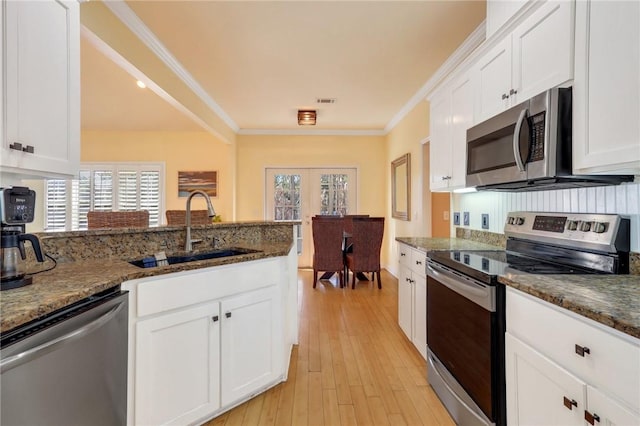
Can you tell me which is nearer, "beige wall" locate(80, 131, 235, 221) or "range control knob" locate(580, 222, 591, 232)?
"range control knob" locate(580, 222, 591, 232)

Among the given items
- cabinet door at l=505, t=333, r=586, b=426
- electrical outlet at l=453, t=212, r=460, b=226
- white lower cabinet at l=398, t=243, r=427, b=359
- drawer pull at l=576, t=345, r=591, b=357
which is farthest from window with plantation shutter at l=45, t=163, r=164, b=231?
drawer pull at l=576, t=345, r=591, b=357

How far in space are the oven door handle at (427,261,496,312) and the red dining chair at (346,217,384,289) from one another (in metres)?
2.29

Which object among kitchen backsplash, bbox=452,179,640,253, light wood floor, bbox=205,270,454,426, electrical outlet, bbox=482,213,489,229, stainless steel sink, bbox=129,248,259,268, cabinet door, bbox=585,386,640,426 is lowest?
light wood floor, bbox=205,270,454,426

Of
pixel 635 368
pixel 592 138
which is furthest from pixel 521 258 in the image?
pixel 635 368

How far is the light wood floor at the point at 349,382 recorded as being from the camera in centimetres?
174

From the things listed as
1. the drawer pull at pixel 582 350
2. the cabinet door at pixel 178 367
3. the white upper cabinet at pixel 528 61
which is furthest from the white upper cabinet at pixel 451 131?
the cabinet door at pixel 178 367

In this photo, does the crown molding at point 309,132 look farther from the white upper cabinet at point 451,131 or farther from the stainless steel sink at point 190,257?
the stainless steel sink at point 190,257

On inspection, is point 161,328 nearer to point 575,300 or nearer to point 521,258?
point 575,300

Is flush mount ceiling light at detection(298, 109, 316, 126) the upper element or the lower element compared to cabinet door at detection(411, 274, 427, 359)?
upper

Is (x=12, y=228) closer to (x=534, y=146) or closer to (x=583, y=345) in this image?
(x=583, y=345)

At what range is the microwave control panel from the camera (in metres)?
1.44

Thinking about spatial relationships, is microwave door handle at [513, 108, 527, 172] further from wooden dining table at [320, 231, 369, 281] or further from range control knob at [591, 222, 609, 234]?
wooden dining table at [320, 231, 369, 281]

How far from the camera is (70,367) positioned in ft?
3.46

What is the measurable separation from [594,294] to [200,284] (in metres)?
1.61
